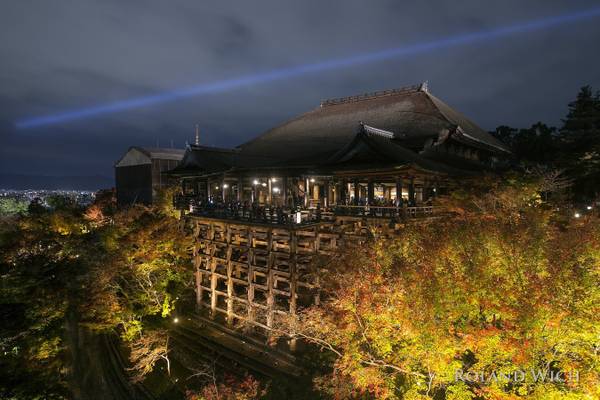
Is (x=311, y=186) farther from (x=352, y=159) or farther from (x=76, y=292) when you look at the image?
(x=76, y=292)

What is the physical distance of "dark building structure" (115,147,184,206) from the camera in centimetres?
3434

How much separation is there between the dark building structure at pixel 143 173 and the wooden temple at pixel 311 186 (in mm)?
3646

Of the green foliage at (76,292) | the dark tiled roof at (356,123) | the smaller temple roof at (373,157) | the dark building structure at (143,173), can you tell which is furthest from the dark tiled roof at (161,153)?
the smaller temple roof at (373,157)

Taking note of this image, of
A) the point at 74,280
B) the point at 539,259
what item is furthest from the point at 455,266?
the point at 74,280

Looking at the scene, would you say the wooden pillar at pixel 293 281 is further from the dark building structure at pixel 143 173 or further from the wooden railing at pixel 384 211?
the dark building structure at pixel 143 173

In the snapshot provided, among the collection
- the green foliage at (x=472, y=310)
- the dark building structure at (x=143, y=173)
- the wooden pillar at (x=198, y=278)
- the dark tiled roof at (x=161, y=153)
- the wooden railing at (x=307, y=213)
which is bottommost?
the wooden pillar at (x=198, y=278)

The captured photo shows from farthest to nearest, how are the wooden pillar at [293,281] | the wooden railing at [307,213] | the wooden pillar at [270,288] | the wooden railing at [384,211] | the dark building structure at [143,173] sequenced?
the dark building structure at [143,173]
the wooden pillar at [270,288]
the wooden pillar at [293,281]
the wooden railing at [307,213]
the wooden railing at [384,211]

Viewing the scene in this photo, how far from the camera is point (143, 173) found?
35031 mm

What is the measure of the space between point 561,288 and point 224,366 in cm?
1456

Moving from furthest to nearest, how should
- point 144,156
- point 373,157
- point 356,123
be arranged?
1. point 144,156
2. point 356,123
3. point 373,157

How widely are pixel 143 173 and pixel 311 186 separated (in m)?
18.2

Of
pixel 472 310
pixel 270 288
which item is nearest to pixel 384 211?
pixel 472 310

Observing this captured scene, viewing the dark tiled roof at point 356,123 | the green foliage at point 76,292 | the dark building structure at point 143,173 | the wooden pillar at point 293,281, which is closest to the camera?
the green foliage at point 76,292

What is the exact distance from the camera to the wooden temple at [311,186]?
16.8 metres
